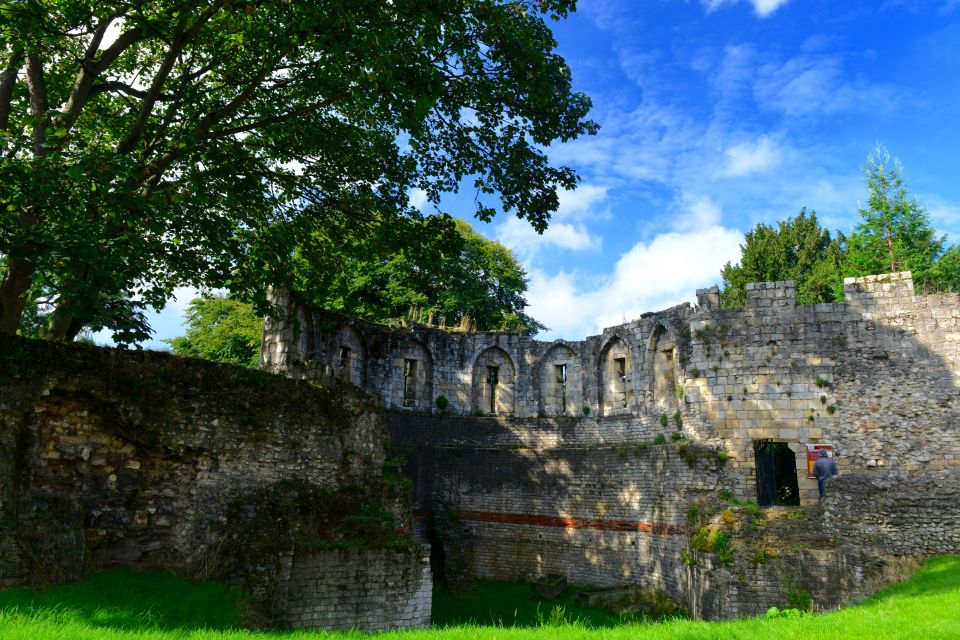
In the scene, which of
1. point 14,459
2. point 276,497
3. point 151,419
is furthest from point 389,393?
point 14,459

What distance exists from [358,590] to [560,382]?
41.3 ft

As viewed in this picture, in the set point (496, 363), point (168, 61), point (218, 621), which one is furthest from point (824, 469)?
point (168, 61)

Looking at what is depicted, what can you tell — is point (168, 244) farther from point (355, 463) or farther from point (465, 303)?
point (465, 303)

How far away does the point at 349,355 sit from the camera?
2152 cm

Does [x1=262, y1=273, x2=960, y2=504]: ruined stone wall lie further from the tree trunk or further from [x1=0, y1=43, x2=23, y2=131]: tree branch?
[x1=0, y1=43, x2=23, y2=131]: tree branch

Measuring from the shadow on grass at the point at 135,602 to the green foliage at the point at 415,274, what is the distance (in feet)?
25.1

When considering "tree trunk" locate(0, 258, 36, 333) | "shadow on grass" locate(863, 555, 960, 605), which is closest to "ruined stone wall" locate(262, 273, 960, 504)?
"shadow on grass" locate(863, 555, 960, 605)

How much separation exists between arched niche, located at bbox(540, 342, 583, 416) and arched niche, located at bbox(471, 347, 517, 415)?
3.76 ft

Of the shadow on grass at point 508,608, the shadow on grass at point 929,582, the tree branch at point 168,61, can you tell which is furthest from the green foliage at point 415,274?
the shadow on grass at point 929,582

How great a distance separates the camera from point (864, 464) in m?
15.6

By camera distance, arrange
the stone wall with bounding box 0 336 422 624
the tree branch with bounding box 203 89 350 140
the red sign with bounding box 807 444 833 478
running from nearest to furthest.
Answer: the stone wall with bounding box 0 336 422 624 < the tree branch with bounding box 203 89 350 140 < the red sign with bounding box 807 444 833 478

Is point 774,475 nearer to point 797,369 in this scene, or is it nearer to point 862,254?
point 797,369

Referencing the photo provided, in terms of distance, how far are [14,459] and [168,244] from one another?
→ 4389 mm

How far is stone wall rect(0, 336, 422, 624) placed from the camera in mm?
9047
